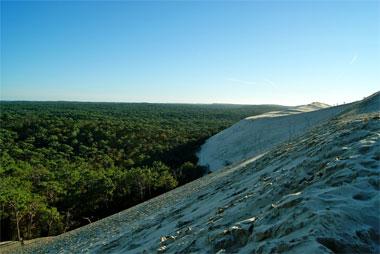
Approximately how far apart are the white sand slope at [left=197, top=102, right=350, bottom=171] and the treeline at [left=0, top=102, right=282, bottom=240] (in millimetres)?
3067

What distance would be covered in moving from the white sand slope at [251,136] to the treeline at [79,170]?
307 centimetres

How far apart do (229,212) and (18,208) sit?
2792 cm

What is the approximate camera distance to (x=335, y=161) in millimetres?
7691

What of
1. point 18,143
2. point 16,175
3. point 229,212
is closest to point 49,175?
point 16,175

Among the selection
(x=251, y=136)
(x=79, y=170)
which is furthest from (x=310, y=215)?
(x=251, y=136)

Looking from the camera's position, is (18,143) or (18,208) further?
(18,143)

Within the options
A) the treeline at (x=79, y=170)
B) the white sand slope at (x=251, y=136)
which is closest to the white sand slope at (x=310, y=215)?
the treeline at (x=79, y=170)

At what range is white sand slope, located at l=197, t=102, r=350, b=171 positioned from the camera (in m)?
49.7

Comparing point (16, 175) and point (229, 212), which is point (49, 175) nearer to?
point (16, 175)

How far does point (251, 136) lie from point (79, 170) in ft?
80.5

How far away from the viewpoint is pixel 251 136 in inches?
2279

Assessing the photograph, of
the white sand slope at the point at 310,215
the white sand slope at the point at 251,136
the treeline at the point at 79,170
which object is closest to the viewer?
the white sand slope at the point at 310,215

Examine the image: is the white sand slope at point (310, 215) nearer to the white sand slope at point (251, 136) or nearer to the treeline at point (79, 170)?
the treeline at point (79, 170)

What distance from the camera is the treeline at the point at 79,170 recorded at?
33875 millimetres
